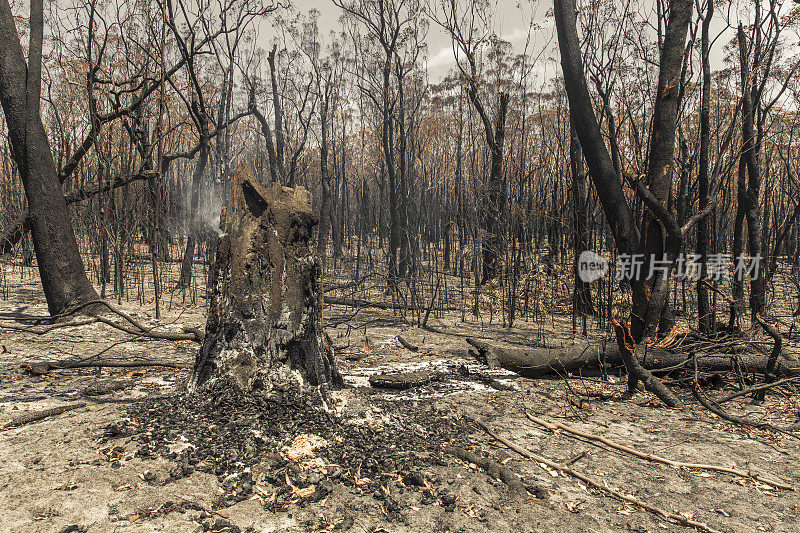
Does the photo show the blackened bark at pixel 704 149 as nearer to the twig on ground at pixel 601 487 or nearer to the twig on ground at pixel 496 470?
the twig on ground at pixel 601 487

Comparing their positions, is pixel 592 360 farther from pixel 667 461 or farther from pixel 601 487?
pixel 601 487

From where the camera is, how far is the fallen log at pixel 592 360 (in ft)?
14.1

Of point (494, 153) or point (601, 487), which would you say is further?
point (494, 153)

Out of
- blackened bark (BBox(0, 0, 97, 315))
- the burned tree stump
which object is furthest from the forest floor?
blackened bark (BBox(0, 0, 97, 315))

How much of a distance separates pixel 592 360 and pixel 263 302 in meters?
3.15

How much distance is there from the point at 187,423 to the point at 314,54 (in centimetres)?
1502

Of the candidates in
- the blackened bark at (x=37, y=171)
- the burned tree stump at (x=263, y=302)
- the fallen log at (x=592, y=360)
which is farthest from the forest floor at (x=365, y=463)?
the blackened bark at (x=37, y=171)

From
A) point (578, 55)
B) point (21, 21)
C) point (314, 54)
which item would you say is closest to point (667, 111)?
point (578, 55)

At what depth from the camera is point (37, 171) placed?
5.88 metres

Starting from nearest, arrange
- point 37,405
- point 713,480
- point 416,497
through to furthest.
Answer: point 416,497 → point 713,480 → point 37,405

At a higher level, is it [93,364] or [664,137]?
[664,137]

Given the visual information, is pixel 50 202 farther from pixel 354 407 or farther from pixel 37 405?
pixel 354 407

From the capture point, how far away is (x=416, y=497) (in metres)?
2.28

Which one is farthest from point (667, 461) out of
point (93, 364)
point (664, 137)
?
point (93, 364)
